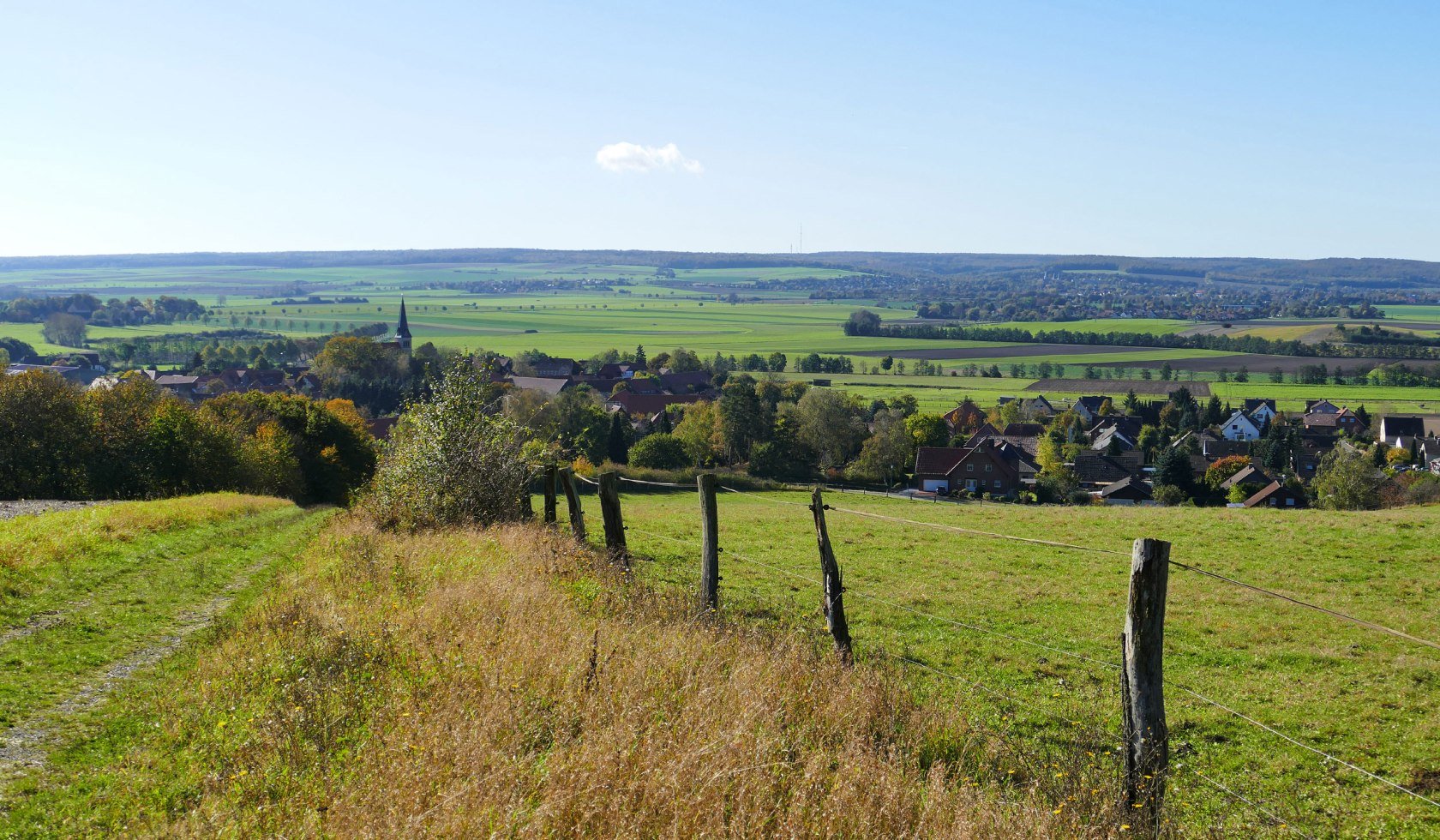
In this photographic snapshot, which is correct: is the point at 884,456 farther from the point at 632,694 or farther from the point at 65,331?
the point at 65,331

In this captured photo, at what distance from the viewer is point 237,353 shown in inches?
6388

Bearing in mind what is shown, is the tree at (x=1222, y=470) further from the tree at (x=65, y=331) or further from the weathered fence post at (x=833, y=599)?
the tree at (x=65, y=331)

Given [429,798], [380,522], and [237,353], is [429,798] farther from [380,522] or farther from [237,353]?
[237,353]

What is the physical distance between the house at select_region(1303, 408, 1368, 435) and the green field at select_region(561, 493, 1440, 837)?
8365 centimetres

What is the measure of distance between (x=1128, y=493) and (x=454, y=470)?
57219 mm

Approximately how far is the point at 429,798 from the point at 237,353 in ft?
569

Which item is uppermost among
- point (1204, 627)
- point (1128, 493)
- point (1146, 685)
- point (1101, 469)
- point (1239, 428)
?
point (1146, 685)

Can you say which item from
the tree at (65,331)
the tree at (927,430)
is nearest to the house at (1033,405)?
the tree at (927,430)

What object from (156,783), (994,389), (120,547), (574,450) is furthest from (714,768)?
(994,389)

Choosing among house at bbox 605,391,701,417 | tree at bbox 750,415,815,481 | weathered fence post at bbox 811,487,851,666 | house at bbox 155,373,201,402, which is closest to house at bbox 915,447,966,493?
tree at bbox 750,415,815,481

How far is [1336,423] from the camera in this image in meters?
102

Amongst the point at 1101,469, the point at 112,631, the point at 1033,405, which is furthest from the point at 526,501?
the point at 1033,405

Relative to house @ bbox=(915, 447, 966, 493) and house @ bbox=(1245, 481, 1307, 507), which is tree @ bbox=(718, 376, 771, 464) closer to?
house @ bbox=(915, 447, 966, 493)

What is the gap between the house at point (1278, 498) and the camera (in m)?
62.1
